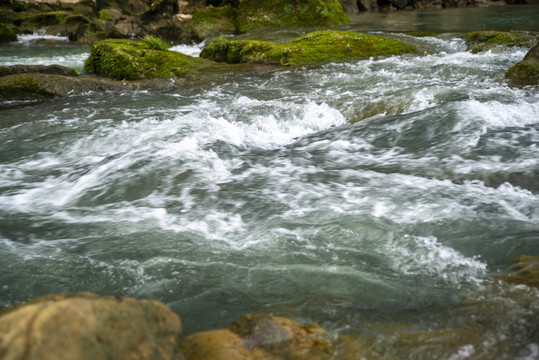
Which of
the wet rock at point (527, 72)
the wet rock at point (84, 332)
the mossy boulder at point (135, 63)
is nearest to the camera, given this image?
the wet rock at point (84, 332)

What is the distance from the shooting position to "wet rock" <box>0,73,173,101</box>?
8.65 meters

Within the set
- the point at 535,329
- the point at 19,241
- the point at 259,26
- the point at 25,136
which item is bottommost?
the point at 535,329

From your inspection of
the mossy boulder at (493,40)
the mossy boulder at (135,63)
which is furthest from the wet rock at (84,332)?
the mossy boulder at (493,40)

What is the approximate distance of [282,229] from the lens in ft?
12.5

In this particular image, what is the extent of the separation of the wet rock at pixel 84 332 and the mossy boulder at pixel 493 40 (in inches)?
473

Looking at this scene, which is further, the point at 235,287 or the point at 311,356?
the point at 235,287

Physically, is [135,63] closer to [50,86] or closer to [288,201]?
[50,86]

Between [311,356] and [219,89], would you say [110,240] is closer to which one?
[311,356]

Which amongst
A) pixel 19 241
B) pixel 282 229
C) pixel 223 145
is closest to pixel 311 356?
pixel 282 229

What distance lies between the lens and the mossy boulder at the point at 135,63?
1018 centimetres

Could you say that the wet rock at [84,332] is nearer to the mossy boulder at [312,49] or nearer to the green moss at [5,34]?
the mossy boulder at [312,49]

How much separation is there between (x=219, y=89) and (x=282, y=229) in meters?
6.03

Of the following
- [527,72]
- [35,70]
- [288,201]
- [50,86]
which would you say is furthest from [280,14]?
[288,201]

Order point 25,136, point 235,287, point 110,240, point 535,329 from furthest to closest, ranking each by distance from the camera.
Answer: point 25,136 → point 110,240 → point 235,287 → point 535,329
